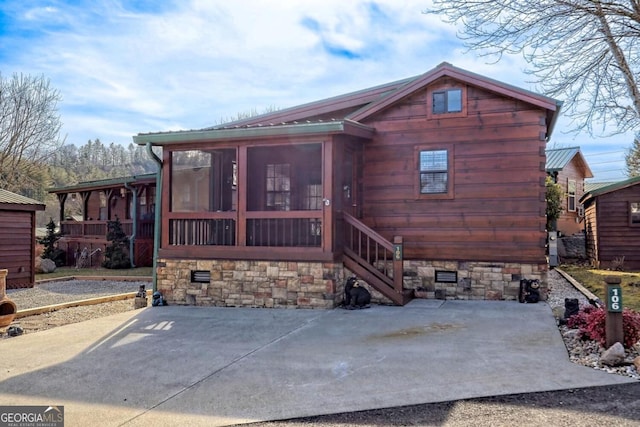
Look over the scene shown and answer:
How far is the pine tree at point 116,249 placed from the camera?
17.1 metres

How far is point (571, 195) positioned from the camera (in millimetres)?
20578

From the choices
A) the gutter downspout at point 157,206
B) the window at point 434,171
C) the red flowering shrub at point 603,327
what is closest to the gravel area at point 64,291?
the gutter downspout at point 157,206

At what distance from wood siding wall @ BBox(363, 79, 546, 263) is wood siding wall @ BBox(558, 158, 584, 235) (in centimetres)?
1204

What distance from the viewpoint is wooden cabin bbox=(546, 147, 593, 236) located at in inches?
741

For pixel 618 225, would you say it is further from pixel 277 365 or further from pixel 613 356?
pixel 277 365

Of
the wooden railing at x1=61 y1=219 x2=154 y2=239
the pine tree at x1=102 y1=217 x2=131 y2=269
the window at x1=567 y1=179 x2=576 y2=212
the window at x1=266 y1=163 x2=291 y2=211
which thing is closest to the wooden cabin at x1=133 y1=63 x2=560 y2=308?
the window at x1=266 y1=163 x2=291 y2=211

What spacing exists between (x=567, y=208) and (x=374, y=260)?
14244mm

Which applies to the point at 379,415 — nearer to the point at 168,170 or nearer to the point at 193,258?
the point at 193,258

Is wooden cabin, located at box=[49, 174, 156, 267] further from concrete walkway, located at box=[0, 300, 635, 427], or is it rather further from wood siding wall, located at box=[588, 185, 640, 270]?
wood siding wall, located at box=[588, 185, 640, 270]

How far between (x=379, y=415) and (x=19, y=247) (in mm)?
12052

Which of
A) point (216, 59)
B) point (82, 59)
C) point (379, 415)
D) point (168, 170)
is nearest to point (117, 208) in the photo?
point (82, 59)

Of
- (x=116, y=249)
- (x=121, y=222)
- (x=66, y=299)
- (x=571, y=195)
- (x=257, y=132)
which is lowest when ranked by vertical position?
(x=66, y=299)

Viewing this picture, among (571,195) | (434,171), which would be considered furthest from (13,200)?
(571,195)

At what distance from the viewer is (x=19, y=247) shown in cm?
1233
